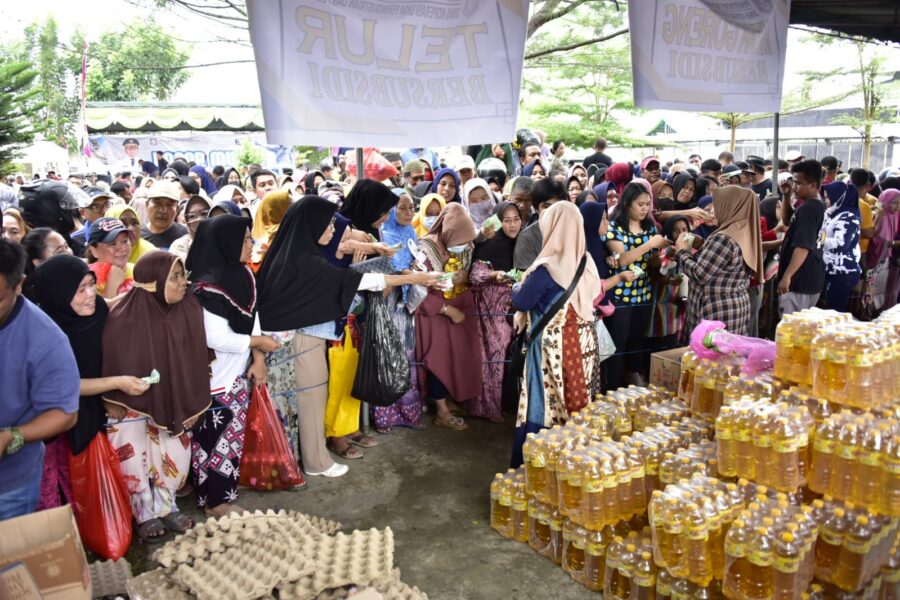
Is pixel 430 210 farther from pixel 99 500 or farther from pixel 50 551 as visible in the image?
pixel 50 551

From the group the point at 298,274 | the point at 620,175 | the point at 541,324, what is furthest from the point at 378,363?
the point at 620,175

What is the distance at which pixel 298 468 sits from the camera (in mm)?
4191

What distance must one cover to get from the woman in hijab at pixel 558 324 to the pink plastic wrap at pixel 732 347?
0.62 meters

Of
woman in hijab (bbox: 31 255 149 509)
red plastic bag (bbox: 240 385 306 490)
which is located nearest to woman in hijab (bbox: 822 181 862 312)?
red plastic bag (bbox: 240 385 306 490)

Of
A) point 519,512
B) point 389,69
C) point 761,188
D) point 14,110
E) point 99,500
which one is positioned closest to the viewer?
point 99,500

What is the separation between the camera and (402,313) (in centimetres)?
479

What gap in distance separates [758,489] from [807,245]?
3178 mm

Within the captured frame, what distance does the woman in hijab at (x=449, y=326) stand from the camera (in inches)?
189

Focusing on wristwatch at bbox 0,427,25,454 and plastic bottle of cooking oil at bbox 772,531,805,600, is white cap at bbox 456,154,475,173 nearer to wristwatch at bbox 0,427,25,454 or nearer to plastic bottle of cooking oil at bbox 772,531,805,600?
plastic bottle of cooking oil at bbox 772,531,805,600

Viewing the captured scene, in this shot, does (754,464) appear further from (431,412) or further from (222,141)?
(222,141)

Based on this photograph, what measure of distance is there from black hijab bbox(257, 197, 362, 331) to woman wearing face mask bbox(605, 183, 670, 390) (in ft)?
6.59

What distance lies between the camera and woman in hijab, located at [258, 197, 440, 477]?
387cm

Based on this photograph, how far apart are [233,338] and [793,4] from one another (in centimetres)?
530

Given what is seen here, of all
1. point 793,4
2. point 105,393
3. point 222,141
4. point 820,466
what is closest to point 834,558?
point 820,466
